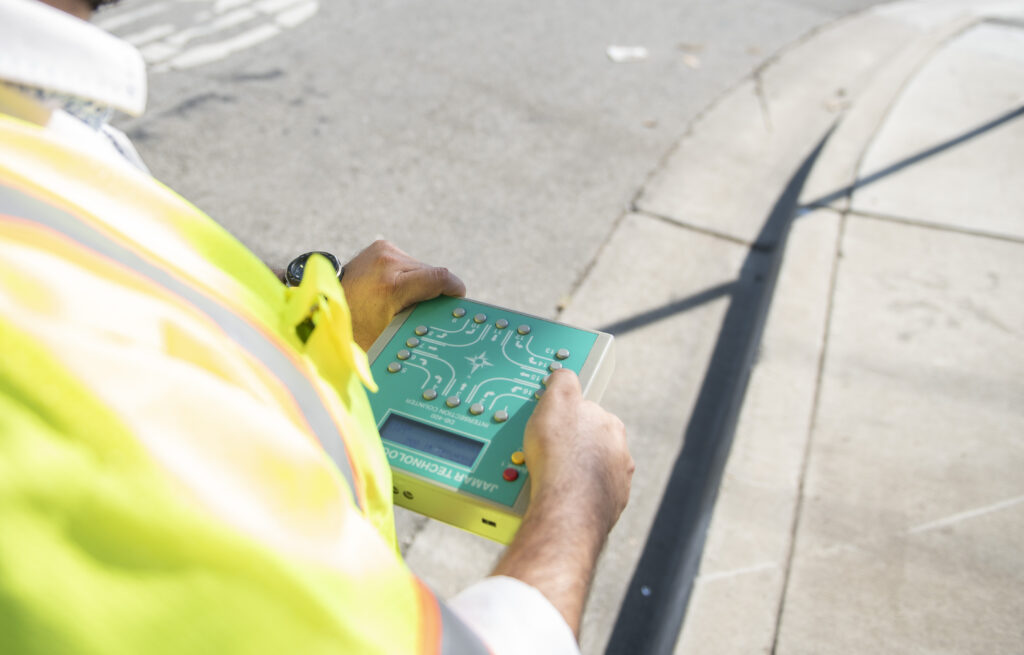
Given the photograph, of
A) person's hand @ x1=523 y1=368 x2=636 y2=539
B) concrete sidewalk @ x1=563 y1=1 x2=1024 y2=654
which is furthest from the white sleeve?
concrete sidewalk @ x1=563 y1=1 x2=1024 y2=654

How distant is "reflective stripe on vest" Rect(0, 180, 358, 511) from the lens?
0.56 metres

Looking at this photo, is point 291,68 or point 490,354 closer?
point 490,354

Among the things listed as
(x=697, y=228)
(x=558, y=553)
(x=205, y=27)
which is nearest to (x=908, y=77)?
(x=697, y=228)

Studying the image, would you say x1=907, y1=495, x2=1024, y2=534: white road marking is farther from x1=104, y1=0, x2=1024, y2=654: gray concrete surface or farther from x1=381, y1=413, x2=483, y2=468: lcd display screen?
x1=381, y1=413, x2=483, y2=468: lcd display screen

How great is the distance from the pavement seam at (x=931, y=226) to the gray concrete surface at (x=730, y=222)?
12 millimetres

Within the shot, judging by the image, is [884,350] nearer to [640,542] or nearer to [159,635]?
[640,542]

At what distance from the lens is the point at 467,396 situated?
1.17 meters

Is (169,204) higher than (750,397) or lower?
higher

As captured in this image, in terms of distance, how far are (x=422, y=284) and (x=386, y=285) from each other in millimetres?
62

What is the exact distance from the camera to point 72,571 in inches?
18.4

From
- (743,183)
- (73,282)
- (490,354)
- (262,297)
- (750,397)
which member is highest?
(73,282)

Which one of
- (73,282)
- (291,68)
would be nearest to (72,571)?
(73,282)

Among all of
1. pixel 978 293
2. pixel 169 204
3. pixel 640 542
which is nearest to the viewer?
pixel 169 204

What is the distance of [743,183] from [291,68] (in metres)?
2.65
